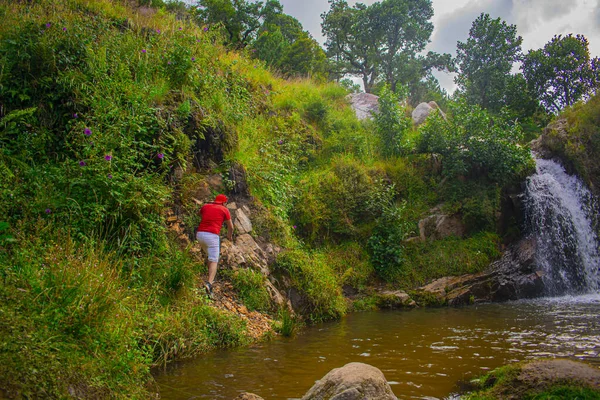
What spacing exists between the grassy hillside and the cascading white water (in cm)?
121

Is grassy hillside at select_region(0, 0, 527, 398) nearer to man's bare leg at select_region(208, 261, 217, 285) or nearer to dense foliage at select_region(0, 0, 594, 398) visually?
dense foliage at select_region(0, 0, 594, 398)

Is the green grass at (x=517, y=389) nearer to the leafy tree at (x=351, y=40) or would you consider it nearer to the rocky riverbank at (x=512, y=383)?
the rocky riverbank at (x=512, y=383)

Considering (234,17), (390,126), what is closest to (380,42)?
(234,17)

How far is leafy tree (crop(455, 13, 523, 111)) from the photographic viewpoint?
27422 millimetres

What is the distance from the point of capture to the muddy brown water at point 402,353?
504 centimetres

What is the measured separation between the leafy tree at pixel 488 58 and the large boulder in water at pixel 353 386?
1035 inches

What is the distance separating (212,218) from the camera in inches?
319

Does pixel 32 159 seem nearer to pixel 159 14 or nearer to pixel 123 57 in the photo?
pixel 123 57

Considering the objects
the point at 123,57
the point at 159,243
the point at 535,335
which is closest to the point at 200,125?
the point at 123,57

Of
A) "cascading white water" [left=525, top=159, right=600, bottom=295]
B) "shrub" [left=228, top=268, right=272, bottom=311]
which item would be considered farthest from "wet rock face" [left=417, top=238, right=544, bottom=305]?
"shrub" [left=228, top=268, right=272, bottom=311]

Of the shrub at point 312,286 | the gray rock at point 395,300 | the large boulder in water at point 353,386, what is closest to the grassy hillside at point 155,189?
the shrub at point 312,286

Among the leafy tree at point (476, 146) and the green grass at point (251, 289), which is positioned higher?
the leafy tree at point (476, 146)

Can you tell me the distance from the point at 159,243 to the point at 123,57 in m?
4.84

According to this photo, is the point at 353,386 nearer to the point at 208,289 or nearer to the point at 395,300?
the point at 208,289
